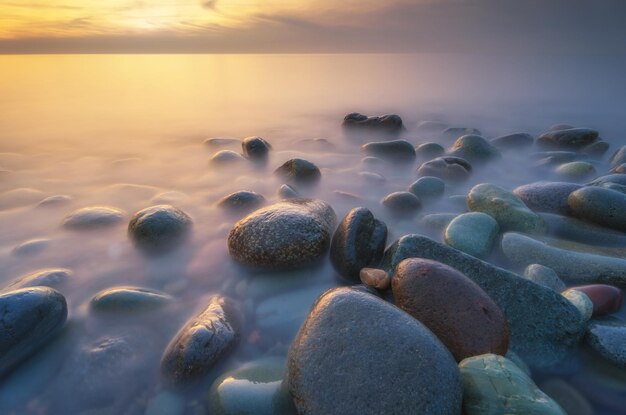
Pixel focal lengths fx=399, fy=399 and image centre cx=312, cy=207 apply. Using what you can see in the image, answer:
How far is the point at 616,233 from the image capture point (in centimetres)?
337

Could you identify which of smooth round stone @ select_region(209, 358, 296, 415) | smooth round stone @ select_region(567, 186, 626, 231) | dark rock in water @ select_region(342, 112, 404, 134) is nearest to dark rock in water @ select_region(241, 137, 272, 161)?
dark rock in water @ select_region(342, 112, 404, 134)

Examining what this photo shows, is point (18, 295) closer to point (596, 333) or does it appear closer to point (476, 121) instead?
point (596, 333)

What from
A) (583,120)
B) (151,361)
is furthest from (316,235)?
(583,120)

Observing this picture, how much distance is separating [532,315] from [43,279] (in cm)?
316

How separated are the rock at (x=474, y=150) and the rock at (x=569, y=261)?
3.10 meters

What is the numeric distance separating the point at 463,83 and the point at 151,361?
1999 cm

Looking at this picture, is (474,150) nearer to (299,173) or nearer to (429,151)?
(429,151)

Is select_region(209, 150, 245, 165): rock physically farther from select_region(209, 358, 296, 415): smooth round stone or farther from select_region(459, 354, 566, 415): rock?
select_region(459, 354, 566, 415): rock

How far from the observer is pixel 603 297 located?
2.40m

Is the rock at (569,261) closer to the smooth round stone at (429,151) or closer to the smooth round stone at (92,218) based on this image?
the smooth round stone at (429,151)

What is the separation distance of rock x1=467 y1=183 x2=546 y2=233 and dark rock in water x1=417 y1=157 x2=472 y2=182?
3.72 feet

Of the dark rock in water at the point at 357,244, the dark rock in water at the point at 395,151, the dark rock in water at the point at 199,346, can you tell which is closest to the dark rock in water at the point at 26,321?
the dark rock in water at the point at 199,346

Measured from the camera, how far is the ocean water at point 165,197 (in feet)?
6.82

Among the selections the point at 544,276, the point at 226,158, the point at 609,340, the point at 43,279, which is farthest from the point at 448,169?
the point at 43,279
